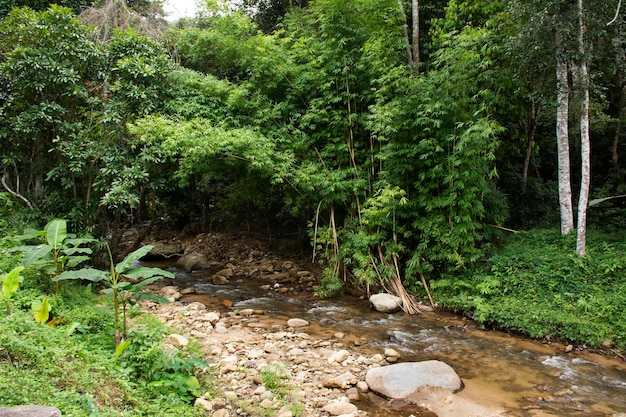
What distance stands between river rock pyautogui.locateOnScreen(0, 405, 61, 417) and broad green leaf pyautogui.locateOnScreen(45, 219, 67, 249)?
298 cm

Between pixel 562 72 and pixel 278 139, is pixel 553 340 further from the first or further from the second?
pixel 278 139

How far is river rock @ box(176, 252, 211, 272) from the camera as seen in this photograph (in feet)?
35.6

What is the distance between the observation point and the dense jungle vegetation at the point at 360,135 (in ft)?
21.1

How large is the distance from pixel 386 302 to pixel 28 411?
230 inches

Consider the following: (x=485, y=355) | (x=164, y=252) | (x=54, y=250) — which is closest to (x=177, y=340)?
(x=54, y=250)

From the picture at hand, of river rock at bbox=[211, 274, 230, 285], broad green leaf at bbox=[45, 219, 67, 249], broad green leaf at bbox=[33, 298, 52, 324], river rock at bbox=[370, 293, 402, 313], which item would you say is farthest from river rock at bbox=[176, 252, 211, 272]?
broad green leaf at bbox=[33, 298, 52, 324]

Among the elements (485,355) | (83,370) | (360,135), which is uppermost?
(360,135)

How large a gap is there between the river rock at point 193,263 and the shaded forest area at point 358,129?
3.07 metres

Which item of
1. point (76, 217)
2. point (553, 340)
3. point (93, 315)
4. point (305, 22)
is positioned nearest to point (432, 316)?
point (553, 340)

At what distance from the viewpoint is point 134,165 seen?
279 inches

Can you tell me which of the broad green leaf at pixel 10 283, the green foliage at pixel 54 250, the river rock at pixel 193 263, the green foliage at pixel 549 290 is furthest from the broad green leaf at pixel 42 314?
the river rock at pixel 193 263

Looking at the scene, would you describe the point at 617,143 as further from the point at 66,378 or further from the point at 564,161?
the point at 66,378

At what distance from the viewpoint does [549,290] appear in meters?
6.31

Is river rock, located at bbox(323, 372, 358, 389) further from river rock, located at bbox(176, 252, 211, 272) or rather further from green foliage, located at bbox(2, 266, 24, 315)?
river rock, located at bbox(176, 252, 211, 272)
